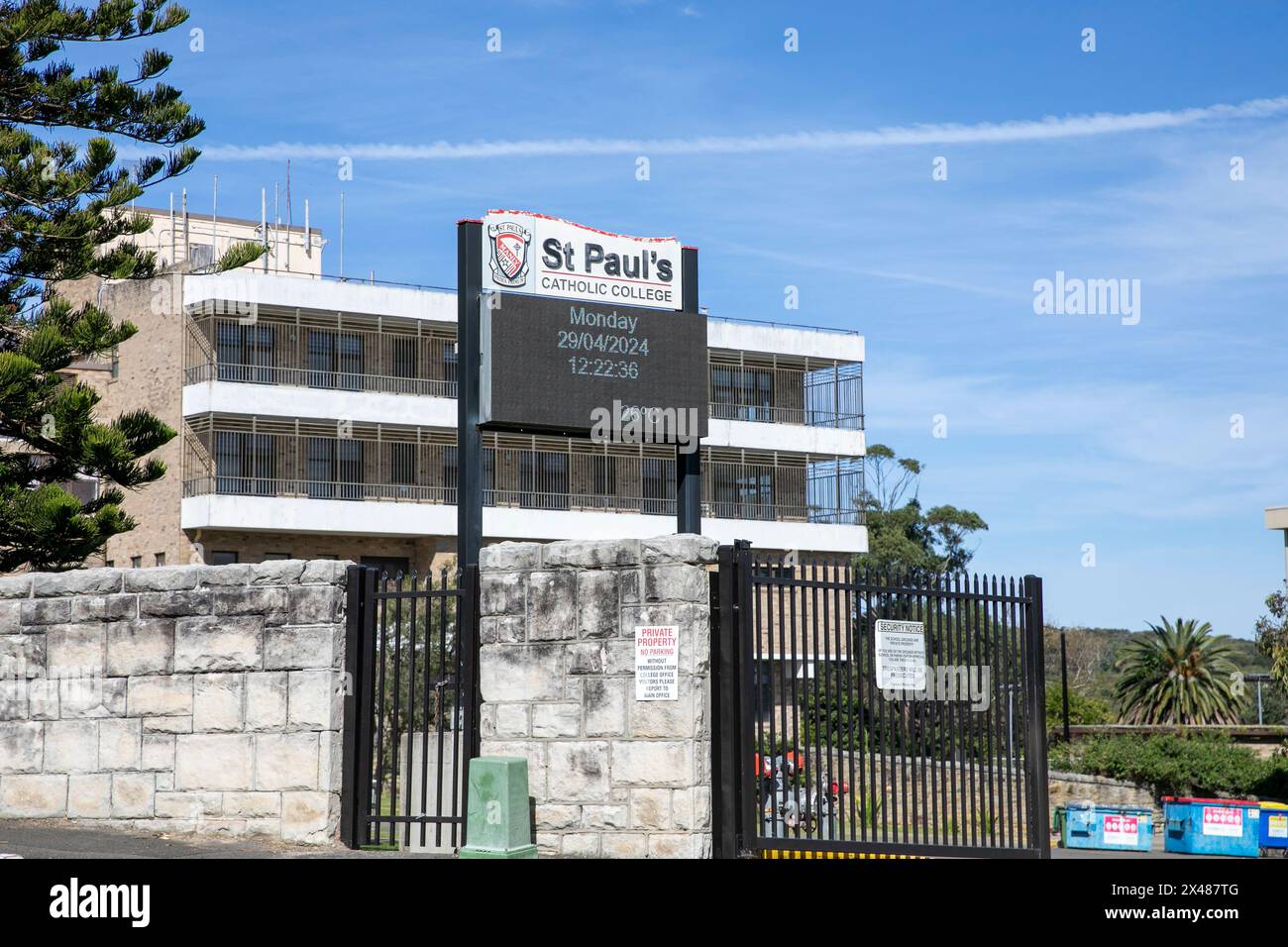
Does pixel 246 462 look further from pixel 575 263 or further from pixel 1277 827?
pixel 1277 827

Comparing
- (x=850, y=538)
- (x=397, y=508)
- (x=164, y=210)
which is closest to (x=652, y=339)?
(x=397, y=508)

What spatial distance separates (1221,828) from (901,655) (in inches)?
736

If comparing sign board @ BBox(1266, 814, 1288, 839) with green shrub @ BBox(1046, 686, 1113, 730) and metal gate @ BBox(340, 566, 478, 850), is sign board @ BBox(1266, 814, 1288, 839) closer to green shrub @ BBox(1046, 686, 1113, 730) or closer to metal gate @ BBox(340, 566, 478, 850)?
metal gate @ BBox(340, 566, 478, 850)

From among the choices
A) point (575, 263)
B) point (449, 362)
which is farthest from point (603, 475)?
point (575, 263)

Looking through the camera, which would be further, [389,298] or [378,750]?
[389,298]

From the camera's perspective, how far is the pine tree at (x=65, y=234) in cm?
2680

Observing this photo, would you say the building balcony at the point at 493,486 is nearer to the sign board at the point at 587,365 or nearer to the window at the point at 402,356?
Answer: the window at the point at 402,356

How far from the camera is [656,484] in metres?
49.1

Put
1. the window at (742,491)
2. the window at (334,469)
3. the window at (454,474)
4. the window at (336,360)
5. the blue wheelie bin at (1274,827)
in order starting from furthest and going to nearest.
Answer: the window at (742,491)
the window at (454,474)
the window at (336,360)
the window at (334,469)
the blue wheelie bin at (1274,827)

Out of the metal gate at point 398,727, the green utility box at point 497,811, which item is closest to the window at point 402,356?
the metal gate at point 398,727

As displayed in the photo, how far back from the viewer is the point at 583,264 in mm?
21203

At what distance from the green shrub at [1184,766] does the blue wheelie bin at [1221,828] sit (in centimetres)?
488

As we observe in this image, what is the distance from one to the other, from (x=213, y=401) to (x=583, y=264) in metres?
23.6
